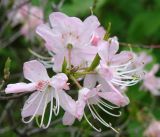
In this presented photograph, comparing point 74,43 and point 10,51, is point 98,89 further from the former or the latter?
point 10,51

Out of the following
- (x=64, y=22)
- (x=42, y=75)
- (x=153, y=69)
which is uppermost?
(x=64, y=22)

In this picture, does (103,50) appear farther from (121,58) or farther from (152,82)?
(152,82)

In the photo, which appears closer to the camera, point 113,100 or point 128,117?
point 113,100

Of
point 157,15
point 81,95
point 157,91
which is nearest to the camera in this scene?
point 81,95

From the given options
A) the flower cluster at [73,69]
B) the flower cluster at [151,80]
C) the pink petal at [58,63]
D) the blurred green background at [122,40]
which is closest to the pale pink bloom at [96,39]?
the flower cluster at [73,69]

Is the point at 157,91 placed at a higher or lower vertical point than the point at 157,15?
lower

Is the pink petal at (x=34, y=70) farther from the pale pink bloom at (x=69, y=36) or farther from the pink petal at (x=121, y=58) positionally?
the pink petal at (x=121, y=58)

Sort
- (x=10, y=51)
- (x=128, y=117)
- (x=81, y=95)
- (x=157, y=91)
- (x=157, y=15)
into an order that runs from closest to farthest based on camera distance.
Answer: (x=81, y=95)
(x=128, y=117)
(x=157, y=91)
(x=10, y=51)
(x=157, y=15)

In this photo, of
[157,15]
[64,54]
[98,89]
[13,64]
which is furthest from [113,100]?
[157,15]
